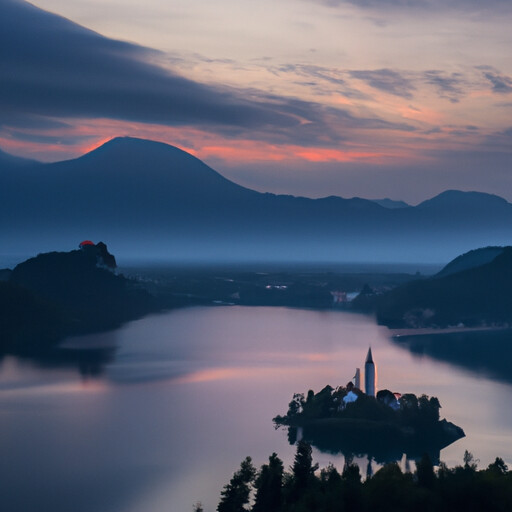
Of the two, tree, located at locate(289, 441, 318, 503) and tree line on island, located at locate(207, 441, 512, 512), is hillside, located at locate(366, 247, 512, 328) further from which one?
tree line on island, located at locate(207, 441, 512, 512)

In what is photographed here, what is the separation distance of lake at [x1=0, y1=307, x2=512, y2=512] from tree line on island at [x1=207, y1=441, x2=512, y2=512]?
445 centimetres

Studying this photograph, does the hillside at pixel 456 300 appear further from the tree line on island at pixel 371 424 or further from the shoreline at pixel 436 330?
the tree line on island at pixel 371 424

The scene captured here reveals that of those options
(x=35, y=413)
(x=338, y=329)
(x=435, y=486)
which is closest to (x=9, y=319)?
(x=338, y=329)

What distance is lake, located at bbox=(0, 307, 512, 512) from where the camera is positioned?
3459 cm

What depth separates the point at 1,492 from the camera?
3334cm

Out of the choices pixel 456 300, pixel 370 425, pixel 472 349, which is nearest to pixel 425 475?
pixel 370 425

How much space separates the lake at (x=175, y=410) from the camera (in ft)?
113

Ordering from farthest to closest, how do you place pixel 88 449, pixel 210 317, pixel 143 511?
pixel 210 317 → pixel 88 449 → pixel 143 511

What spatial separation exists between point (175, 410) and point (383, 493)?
25.5m

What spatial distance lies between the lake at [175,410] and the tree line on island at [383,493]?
4.45 metres

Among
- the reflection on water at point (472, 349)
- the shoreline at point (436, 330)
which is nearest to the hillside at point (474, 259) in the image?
the shoreline at point (436, 330)

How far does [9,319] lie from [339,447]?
67.3 m

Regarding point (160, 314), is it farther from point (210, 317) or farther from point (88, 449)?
point (88, 449)

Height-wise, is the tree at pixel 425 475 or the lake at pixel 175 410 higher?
the tree at pixel 425 475
